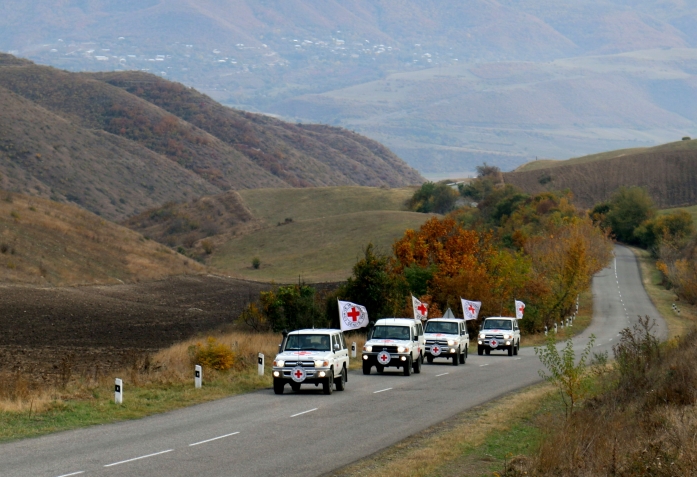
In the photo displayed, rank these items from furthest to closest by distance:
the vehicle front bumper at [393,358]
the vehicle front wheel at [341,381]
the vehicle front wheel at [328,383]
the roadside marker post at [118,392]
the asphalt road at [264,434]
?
the vehicle front bumper at [393,358] < the vehicle front wheel at [341,381] < the vehicle front wheel at [328,383] < the roadside marker post at [118,392] < the asphalt road at [264,434]

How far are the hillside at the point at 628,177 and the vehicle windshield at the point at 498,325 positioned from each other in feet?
412

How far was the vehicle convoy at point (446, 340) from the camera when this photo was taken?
121 feet

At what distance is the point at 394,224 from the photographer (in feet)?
434

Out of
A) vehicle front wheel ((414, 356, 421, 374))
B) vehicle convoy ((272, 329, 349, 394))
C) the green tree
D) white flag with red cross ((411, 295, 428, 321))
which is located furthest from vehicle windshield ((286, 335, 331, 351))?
the green tree

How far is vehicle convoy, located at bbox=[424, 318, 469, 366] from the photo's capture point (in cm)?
3688

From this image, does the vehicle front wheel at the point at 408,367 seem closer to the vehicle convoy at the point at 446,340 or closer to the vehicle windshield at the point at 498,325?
the vehicle convoy at the point at 446,340

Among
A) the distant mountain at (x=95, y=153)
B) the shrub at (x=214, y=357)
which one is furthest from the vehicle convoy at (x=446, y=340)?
the distant mountain at (x=95, y=153)

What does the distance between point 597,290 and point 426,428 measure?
3209 inches

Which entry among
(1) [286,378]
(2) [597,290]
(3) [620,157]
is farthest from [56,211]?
(3) [620,157]

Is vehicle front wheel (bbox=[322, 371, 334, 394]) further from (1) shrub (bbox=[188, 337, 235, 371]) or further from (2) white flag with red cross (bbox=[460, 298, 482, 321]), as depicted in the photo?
(2) white flag with red cross (bbox=[460, 298, 482, 321])

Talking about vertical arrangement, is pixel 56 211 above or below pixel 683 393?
above

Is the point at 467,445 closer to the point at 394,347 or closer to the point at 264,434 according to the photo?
the point at 264,434

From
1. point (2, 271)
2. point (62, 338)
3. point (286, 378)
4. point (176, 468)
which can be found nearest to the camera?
point (176, 468)

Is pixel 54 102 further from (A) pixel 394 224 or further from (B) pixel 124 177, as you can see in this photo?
(A) pixel 394 224
